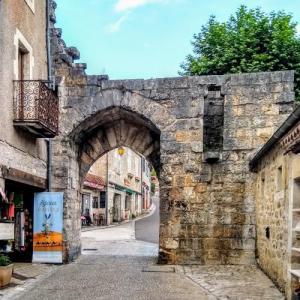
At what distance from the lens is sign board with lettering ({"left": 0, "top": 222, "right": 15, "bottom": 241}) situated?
423 inches

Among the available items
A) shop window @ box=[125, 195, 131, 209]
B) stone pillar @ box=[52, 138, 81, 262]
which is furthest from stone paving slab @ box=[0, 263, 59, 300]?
shop window @ box=[125, 195, 131, 209]

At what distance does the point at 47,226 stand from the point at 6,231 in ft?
4.33

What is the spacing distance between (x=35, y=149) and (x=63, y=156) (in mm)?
1130

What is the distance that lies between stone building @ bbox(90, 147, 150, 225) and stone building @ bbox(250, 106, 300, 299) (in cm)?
1684

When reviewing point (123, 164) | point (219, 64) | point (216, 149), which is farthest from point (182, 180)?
point (123, 164)

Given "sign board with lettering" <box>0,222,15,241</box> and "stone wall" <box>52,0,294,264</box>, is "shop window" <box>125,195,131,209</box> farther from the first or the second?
"sign board with lettering" <box>0,222,15,241</box>

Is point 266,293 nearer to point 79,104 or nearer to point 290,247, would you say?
point 290,247

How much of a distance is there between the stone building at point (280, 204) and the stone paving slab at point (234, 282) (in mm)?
199

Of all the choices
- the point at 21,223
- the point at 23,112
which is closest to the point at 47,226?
the point at 21,223

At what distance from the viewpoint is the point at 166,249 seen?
11.7 meters

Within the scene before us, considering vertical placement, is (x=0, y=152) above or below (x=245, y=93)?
below

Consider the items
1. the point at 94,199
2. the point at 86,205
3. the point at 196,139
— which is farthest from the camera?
the point at 94,199

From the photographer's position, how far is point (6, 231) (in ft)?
36.2

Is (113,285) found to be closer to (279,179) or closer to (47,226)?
(279,179)
